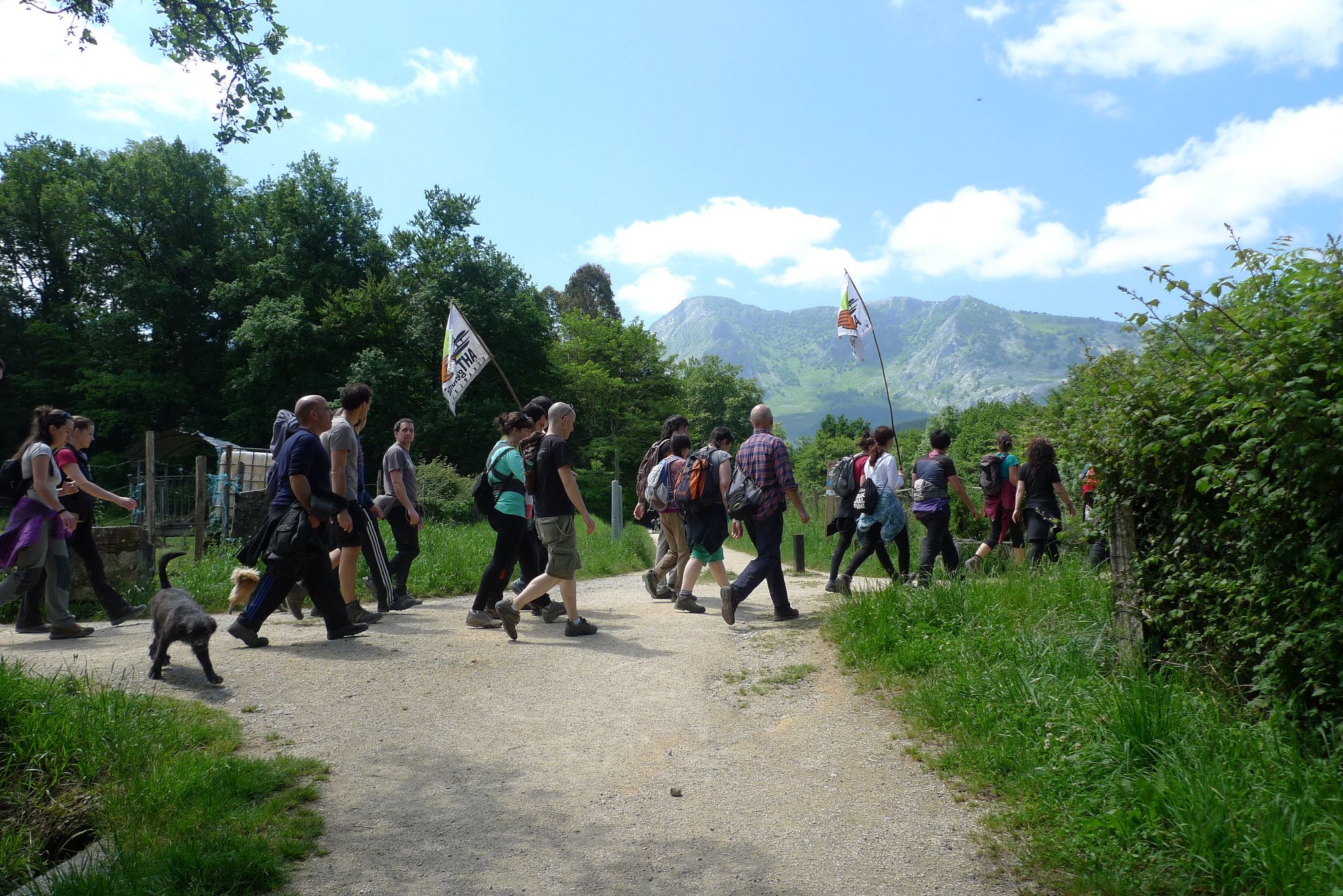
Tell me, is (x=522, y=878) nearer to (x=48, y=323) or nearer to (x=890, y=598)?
(x=890, y=598)

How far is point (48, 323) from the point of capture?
4072 cm

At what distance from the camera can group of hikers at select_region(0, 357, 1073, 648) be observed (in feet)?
22.2

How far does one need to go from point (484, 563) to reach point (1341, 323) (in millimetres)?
9341

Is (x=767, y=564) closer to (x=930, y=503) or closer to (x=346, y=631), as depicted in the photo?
(x=930, y=503)

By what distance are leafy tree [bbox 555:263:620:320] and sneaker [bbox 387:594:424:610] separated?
194ft

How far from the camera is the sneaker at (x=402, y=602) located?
8.90 m

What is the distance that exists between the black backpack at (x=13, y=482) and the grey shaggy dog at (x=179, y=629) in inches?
94.8

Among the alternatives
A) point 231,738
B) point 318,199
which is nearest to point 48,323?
point 318,199

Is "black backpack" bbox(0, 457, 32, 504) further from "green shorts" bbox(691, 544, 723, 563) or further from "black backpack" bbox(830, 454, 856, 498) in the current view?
"black backpack" bbox(830, 454, 856, 498)

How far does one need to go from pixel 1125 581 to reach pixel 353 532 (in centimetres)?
584

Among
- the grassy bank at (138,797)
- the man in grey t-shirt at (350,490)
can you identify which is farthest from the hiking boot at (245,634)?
the grassy bank at (138,797)

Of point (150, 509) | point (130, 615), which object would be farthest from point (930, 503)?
point (150, 509)

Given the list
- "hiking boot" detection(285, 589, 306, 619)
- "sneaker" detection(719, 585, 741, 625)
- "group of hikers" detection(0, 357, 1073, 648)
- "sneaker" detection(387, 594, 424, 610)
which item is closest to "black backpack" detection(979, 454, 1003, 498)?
"group of hikers" detection(0, 357, 1073, 648)

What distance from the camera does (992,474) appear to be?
422 inches
